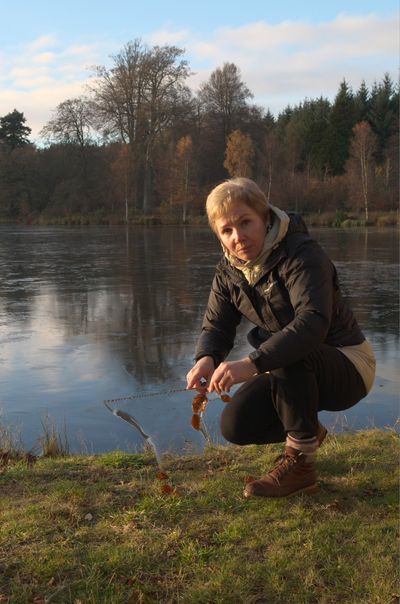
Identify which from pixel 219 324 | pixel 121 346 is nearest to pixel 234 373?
pixel 219 324

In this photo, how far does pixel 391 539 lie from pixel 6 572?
1.47 meters

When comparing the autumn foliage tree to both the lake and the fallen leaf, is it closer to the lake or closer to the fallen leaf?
the lake

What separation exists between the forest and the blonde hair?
39.5 m

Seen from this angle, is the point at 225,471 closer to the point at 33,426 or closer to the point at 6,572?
the point at 6,572

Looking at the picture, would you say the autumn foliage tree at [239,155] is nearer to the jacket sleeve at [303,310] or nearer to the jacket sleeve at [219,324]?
the jacket sleeve at [219,324]

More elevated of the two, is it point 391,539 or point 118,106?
point 118,106

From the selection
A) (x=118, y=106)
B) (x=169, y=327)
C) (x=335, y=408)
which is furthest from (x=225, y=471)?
(x=118, y=106)

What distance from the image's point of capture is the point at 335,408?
10.3ft

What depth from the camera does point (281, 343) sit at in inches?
106

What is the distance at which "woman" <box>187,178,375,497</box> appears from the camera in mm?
2736

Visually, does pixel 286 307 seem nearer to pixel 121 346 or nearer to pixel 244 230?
pixel 244 230

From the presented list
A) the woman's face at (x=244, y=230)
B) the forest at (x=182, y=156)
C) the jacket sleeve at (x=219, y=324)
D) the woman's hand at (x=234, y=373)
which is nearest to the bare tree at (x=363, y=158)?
the forest at (x=182, y=156)

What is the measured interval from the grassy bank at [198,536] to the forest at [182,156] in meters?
39.5

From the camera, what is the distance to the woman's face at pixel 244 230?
291 cm
